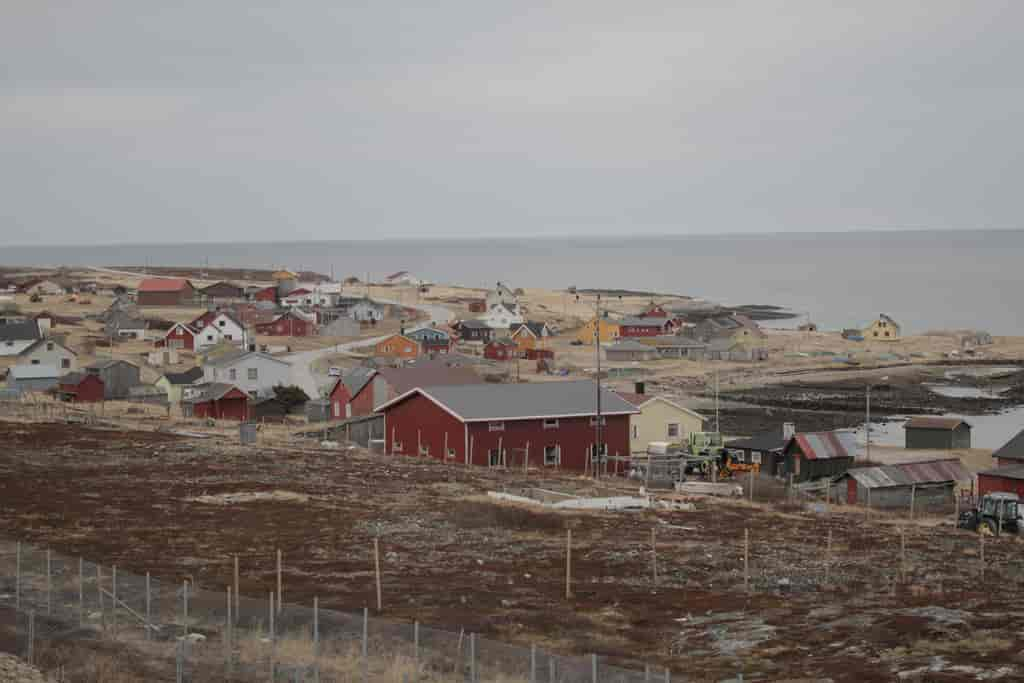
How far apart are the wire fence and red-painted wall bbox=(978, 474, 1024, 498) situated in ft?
91.3

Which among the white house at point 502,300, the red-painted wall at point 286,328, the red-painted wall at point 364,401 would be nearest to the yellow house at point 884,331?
the white house at point 502,300

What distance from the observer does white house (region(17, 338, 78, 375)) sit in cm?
8162

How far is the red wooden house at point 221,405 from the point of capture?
72.2 metres

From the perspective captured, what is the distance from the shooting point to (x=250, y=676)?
67.1 feet

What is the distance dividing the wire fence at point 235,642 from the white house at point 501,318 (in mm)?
111184

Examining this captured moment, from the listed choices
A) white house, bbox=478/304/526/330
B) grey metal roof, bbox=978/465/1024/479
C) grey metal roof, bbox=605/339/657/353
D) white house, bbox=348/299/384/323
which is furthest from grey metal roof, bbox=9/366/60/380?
white house, bbox=478/304/526/330

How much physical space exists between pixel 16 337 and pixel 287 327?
3294 cm

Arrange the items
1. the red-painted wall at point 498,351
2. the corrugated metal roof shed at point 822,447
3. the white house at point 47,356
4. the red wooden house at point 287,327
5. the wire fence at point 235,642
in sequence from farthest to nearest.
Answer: the red wooden house at point 287,327
the red-painted wall at point 498,351
the white house at point 47,356
the corrugated metal roof shed at point 822,447
the wire fence at point 235,642

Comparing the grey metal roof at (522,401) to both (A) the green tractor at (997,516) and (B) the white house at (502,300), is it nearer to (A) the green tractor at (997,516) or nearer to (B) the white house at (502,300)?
(A) the green tractor at (997,516)

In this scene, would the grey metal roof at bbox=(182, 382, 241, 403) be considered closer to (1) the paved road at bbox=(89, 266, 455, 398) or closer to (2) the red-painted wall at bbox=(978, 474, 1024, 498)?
(1) the paved road at bbox=(89, 266, 455, 398)

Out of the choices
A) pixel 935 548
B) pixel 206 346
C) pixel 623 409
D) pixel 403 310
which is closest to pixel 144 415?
pixel 623 409

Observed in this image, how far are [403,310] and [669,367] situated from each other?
4891cm

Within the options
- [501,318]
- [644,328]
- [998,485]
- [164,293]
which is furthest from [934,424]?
[164,293]

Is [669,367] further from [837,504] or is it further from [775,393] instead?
[837,504]
